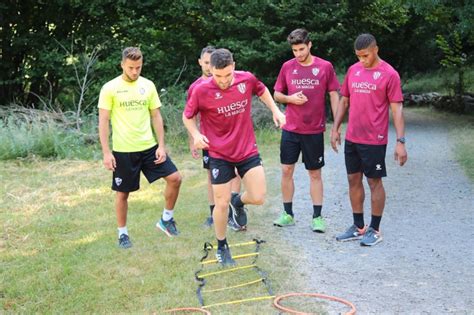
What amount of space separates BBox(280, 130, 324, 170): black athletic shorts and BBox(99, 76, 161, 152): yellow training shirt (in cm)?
148

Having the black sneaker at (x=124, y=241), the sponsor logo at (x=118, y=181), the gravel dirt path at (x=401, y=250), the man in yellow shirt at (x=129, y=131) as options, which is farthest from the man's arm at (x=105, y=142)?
the gravel dirt path at (x=401, y=250)

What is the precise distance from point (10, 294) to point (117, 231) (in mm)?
1834

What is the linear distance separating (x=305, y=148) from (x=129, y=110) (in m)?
1.87

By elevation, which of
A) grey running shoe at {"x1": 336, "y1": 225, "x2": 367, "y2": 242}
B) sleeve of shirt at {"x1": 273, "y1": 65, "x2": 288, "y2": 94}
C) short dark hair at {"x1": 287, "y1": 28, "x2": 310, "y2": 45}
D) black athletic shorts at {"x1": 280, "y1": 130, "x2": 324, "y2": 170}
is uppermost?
short dark hair at {"x1": 287, "y1": 28, "x2": 310, "y2": 45}

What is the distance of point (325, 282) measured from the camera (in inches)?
196

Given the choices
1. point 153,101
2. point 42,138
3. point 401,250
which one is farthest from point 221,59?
point 42,138

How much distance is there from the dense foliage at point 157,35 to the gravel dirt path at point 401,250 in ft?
24.5

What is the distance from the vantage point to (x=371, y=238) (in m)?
6.02

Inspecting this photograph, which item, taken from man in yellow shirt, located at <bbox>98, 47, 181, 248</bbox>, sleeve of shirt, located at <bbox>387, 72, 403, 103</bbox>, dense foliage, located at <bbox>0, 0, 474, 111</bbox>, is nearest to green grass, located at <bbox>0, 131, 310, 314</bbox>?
man in yellow shirt, located at <bbox>98, 47, 181, 248</bbox>

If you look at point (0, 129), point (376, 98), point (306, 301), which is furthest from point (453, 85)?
point (306, 301)

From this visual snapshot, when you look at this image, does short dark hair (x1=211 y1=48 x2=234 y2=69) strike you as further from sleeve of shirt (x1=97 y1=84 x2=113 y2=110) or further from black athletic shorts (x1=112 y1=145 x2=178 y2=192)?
black athletic shorts (x1=112 y1=145 x2=178 y2=192)

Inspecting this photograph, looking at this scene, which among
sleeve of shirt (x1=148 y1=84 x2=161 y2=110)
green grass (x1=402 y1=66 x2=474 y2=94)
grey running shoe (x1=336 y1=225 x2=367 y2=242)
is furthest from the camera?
green grass (x1=402 y1=66 x2=474 y2=94)

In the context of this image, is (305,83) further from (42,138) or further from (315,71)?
(42,138)

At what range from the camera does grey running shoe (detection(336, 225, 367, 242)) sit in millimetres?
6199
